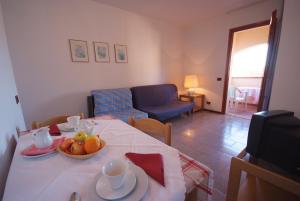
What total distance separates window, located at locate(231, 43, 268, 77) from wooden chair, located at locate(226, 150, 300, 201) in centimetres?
422

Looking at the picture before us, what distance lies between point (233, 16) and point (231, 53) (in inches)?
32.3

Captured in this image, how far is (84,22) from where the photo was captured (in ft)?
8.40

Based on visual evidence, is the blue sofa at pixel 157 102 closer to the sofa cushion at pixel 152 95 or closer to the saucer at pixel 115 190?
the sofa cushion at pixel 152 95

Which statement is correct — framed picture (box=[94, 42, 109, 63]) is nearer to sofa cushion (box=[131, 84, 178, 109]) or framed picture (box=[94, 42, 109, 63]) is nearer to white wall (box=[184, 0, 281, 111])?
sofa cushion (box=[131, 84, 178, 109])

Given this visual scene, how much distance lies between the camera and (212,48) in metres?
3.76

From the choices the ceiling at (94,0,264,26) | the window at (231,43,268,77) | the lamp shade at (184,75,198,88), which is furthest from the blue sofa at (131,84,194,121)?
the window at (231,43,268,77)

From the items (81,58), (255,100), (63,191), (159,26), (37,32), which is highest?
(159,26)

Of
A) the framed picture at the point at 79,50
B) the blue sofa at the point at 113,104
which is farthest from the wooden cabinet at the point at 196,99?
the framed picture at the point at 79,50

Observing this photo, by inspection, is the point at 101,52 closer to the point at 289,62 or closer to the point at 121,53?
the point at 121,53

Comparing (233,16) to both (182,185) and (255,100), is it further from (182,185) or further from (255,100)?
(182,185)

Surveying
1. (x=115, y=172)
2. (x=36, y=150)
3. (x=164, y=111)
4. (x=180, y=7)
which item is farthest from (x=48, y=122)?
(x=180, y=7)

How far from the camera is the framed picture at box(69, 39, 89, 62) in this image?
8.19 feet

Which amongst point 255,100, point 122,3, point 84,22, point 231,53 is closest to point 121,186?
point 84,22

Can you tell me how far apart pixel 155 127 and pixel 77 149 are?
23.0 inches
